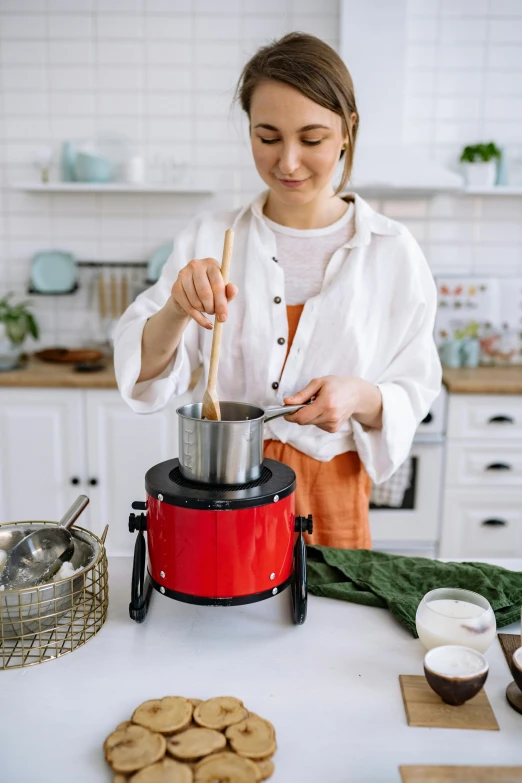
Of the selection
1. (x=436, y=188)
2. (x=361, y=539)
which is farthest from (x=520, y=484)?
(x=361, y=539)

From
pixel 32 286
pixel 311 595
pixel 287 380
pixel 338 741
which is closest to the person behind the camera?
pixel 338 741

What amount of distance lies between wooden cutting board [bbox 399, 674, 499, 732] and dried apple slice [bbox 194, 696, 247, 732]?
0.20m

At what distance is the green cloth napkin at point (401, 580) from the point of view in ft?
3.61

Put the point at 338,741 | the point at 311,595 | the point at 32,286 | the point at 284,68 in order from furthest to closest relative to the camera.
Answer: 1. the point at 32,286
2. the point at 284,68
3. the point at 311,595
4. the point at 338,741

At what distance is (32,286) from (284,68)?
2.08 m

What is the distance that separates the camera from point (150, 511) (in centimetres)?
106

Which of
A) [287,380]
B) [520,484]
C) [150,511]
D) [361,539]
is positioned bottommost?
[520,484]

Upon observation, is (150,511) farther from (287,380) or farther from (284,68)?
(284,68)

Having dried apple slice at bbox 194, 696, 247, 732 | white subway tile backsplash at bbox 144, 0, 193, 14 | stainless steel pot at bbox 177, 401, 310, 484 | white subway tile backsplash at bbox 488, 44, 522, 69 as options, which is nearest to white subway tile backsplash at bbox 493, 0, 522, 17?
white subway tile backsplash at bbox 488, 44, 522, 69

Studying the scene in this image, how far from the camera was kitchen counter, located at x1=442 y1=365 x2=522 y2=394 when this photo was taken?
264 cm

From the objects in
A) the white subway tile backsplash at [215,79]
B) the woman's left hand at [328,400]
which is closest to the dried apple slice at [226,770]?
the woman's left hand at [328,400]

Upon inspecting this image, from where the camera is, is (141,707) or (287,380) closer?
(141,707)

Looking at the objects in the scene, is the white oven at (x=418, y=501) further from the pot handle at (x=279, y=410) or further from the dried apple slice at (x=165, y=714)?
the dried apple slice at (x=165, y=714)

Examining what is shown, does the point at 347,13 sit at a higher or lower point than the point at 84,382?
higher
